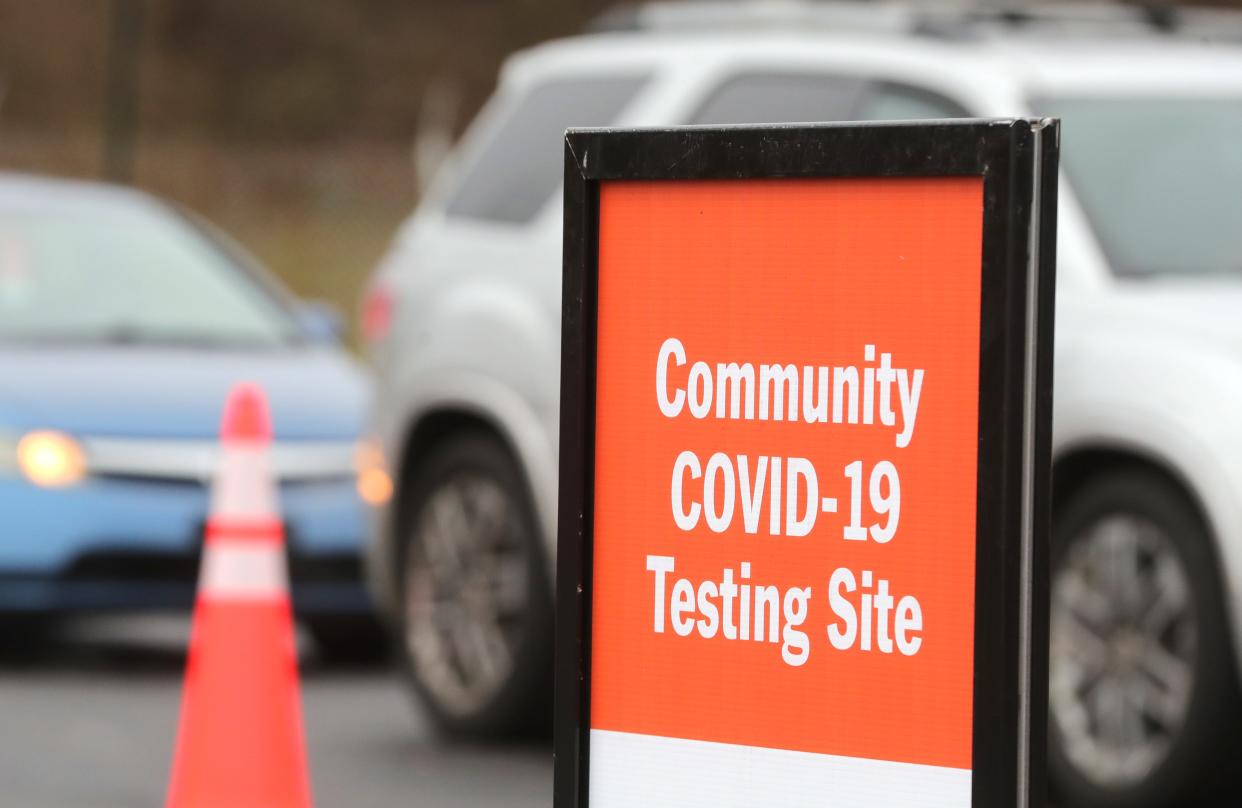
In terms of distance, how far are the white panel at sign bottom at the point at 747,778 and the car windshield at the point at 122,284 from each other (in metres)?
6.60

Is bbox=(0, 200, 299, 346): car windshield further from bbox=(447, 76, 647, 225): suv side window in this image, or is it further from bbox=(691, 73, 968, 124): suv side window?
bbox=(691, 73, 968, 124): suv side window

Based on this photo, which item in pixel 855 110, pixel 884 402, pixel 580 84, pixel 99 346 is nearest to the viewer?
pixel 884 402

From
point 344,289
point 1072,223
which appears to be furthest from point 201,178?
point 1072,223

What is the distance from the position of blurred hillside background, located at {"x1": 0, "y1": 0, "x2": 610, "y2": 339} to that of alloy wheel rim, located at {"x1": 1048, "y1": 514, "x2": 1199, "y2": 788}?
1333 cm

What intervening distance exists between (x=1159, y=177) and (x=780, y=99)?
1006 millimetres

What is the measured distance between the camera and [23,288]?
979 centimetres

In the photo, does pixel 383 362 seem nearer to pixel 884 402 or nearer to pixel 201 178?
pixel 884 402

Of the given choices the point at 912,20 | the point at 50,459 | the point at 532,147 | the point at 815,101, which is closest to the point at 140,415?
the point at 50,459

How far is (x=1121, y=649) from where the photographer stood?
19.6ft

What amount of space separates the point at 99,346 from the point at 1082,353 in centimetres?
436

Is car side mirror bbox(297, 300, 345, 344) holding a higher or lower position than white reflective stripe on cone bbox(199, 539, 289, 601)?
higher

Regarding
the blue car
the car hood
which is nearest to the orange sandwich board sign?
the blue car

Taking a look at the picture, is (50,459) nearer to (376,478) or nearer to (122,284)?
(122,284)

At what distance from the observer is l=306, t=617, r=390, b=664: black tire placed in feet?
30.4
